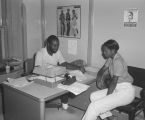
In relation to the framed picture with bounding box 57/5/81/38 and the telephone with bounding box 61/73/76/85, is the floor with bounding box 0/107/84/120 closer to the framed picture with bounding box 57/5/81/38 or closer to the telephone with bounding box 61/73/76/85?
the telephone with bounding box 61/73/76/85

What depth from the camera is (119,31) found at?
131 inches

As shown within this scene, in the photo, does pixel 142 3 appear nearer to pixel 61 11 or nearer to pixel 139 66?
pixel 139 66

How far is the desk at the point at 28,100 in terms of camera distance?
2.29 m

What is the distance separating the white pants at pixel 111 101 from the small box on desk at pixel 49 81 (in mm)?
474

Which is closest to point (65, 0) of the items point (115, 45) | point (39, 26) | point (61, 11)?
point (61, 11)

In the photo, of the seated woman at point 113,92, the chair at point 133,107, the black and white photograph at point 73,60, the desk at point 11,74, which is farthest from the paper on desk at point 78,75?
the desk at point 11,74

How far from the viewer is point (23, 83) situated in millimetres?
2652

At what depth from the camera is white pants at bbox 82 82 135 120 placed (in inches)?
100

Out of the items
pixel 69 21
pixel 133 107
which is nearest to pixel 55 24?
pixel 69 21

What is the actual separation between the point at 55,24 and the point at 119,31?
1.46 metres

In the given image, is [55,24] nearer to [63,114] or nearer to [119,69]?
[63,114]

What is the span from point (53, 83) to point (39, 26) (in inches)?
91.4

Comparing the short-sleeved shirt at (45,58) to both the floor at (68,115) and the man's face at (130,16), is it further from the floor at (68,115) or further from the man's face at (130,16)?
the man's face at (130,16)

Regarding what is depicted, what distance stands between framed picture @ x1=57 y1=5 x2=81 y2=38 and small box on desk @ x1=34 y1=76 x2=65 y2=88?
1430mm
